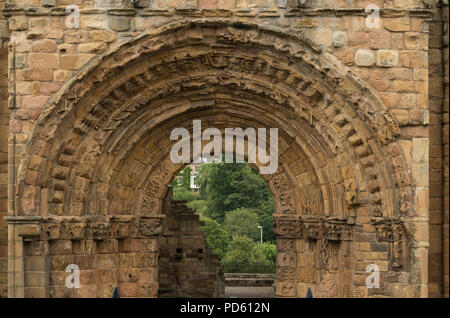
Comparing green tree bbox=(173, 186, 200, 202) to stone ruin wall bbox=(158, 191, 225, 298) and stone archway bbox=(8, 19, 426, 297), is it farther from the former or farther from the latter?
stone archway bbox=(8, 19, 426, 297)

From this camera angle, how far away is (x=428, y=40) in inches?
488

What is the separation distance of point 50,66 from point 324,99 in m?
4.05

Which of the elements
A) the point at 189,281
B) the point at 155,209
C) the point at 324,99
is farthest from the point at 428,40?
the point at 189,281

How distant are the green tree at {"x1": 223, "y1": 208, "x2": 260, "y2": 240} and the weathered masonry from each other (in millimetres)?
31071

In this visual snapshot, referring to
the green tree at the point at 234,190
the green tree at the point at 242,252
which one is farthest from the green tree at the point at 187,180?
the green tree at the point at 242,252

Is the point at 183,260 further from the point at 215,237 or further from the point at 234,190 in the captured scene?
the point at 234,190

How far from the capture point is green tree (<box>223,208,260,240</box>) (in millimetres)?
43656

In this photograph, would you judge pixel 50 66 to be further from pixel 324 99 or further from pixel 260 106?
pixel 324 99

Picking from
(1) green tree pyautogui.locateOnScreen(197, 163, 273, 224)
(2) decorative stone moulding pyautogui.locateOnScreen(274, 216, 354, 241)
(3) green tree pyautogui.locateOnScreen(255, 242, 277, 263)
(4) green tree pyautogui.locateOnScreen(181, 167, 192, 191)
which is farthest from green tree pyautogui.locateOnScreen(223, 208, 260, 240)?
(2) decorative stone moulding pyautogui.locateOnScreen(274, 216, 354, 241)

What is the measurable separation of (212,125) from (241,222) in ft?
102

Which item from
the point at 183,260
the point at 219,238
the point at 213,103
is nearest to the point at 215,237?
the point at 219,238

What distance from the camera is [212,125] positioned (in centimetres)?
1309

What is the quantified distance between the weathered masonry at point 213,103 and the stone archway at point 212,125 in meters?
0.02

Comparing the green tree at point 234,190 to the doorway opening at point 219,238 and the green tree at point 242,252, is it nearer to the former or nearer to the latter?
the doorway opening at point 219,238
